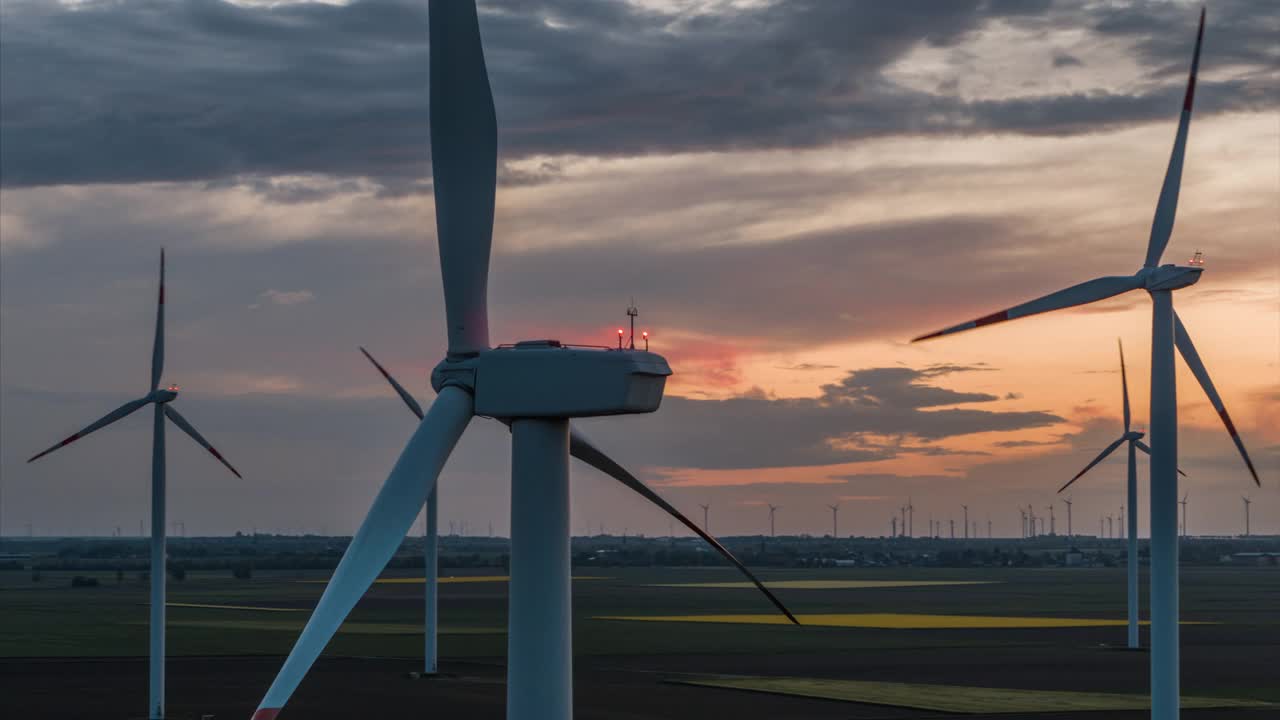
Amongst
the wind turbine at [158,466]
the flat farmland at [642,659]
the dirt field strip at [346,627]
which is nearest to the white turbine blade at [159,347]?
the wind turbine at [158,466]

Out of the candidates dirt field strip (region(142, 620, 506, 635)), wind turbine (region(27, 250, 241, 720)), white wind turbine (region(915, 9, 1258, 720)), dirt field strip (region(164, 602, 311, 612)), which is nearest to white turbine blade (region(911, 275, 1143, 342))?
white wind turbine (region(915, 9, 1258, 720))

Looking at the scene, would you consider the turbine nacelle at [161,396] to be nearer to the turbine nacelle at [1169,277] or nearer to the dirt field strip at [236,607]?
the turbine nacelle at [1169,277]

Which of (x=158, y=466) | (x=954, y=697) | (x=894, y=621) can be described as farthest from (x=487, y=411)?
(x=894, y=621)

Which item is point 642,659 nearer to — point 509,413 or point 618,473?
point 618,473

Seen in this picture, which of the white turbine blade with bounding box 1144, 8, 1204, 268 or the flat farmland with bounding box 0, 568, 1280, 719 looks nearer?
the white turbine blade with bounding box 1144, 8, 1204, 268

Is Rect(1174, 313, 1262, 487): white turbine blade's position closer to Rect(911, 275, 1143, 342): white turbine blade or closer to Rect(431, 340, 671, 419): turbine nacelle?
Rect(911, 275, 1143, 342): white turbine blade

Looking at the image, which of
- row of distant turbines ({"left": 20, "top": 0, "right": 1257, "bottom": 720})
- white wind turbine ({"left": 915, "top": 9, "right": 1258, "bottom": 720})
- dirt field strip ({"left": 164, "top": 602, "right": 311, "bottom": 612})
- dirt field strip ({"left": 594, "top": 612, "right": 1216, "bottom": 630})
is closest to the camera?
row of distant turbines ({"left": 20, "top": 0, "right": 1257, "bottom": 720})

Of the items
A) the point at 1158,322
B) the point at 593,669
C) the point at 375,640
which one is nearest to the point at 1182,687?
the point at 593,669
